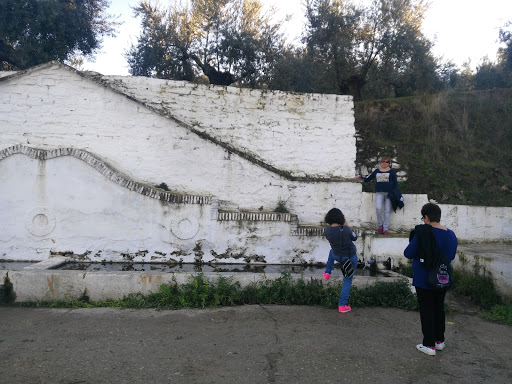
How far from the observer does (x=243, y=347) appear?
170 inches

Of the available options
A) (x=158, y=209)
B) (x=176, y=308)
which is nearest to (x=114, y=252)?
(x=158, y=209)

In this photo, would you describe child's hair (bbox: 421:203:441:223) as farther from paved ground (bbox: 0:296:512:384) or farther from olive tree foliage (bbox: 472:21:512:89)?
olive tree foliage (bbox: 472:21:512:89)

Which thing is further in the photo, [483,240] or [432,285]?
[483,240]

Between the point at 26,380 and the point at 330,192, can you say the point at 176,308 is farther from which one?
the point at 330,192

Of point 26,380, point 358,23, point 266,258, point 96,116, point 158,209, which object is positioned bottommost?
point 26,380

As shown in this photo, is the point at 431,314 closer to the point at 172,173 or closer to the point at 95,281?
the point at 95,281

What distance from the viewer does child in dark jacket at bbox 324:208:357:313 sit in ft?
17.5

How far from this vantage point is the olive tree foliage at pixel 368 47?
→ 1349cm

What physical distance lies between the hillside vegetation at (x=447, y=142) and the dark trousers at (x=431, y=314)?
220 inches

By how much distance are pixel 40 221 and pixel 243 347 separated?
4.64m

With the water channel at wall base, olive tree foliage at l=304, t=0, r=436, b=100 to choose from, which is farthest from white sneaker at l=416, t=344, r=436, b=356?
olive tree foliage at l=304, t=0, r=436, b=100

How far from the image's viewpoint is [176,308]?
546cm

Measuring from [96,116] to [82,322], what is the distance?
447 centimetres

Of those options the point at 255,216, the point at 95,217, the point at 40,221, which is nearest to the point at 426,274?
the point at 255,216
